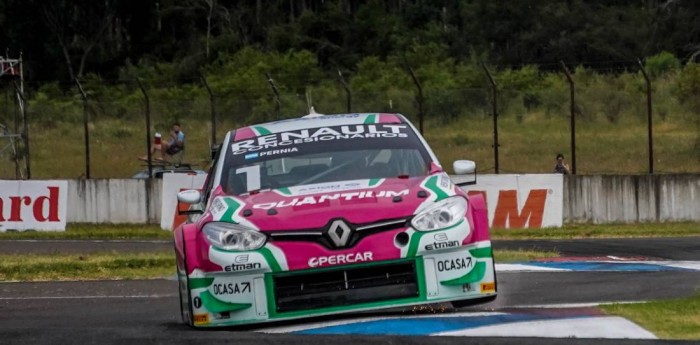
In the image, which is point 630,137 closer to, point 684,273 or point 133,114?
point 133,114

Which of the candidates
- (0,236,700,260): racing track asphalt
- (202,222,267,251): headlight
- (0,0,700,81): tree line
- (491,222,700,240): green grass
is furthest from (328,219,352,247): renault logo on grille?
(0,0,700,81): tree line

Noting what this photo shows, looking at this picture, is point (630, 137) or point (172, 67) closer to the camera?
point (630, 137)

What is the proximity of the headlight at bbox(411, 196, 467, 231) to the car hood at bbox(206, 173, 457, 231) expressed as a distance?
0.05 metres

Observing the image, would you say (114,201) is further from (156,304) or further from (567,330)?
(567,330)

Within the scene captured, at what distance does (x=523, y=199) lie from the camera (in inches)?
993

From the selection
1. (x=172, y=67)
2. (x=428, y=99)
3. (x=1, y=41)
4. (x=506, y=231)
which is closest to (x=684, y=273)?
(x=506, y=231)

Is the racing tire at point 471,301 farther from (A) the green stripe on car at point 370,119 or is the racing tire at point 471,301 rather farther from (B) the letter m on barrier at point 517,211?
(B) the letter m on barrier at point 517,211

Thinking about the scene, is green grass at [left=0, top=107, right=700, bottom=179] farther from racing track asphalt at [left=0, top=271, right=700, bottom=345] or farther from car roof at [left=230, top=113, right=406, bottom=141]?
car roof at [left=230, top=113, right=406, bottom=141]

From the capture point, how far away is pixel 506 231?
966 inches

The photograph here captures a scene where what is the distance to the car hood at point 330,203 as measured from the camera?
28.8ft

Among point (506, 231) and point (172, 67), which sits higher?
point (172, 67)

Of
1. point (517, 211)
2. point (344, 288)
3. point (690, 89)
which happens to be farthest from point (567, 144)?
point (344, 288)

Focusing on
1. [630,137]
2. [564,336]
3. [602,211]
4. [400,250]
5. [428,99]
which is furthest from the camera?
[630,137]

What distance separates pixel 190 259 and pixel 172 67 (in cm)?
5114
